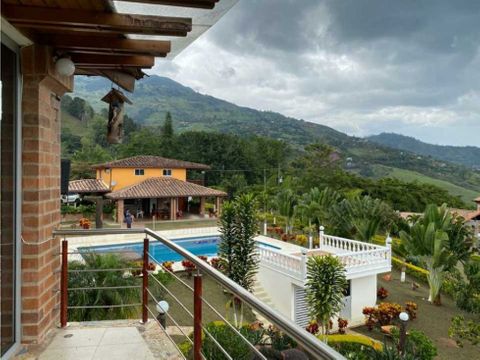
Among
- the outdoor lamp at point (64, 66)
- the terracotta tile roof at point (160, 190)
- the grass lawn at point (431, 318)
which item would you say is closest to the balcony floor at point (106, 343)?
the outdoor lamp at point (64, 66)

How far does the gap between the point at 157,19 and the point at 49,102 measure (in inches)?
57.1

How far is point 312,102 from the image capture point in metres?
119

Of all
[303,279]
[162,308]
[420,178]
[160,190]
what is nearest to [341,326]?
[303,279]

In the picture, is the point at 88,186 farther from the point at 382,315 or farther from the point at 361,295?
the point at 382,315

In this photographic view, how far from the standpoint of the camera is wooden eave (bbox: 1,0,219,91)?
6.96ft

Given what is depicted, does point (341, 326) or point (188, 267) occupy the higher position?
point (188, 267)

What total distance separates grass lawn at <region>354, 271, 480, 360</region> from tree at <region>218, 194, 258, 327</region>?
4460 mm

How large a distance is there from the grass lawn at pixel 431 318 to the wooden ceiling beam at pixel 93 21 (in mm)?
11065

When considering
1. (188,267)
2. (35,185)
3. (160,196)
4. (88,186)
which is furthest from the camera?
(88,186)

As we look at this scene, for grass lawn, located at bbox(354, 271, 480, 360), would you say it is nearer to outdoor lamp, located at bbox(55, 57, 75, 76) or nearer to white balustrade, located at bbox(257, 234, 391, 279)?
white balustrade, located at bbox(257, 234, 391, 279)

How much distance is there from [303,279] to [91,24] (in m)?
11.5

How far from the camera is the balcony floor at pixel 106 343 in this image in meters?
2.88

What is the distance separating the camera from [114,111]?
3904mm

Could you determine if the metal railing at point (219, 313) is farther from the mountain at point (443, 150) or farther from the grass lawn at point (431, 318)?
the mountain at point (443, 150)
